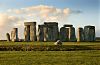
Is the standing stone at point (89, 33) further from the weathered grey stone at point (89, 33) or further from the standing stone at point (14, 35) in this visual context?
the standing stone at point (14, 35)

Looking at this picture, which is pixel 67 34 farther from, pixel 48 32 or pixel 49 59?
pixel 49 59

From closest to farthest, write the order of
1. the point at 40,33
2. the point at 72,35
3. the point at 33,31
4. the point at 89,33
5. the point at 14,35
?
1. the point at 14,35
2. the point at 33,31
3. the point at 40,33
4. the point at 72,35
5. the point at 89,33

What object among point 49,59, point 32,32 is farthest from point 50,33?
point 49,59

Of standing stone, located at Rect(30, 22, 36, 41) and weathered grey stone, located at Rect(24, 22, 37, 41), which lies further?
weathered grey stone, located at Rect(24, 22, 37, 41)

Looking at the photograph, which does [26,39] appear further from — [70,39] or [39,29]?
[70,39]

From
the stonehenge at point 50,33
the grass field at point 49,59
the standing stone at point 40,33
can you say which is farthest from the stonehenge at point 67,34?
the grass field at point 49,59

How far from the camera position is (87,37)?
93.4 metres

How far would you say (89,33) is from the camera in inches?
3686

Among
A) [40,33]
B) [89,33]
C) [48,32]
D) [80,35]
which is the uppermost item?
[48,32]

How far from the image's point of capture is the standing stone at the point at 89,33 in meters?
93.1

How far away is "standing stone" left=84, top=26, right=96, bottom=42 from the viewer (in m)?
93.1

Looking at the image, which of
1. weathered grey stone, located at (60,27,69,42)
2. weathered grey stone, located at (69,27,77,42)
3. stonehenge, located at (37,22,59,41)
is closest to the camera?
stonehenge, located at (37,22,59,41)

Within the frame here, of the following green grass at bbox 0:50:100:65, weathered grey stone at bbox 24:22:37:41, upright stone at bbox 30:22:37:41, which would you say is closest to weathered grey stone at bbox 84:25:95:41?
upright stone at bbox 30:22:37:41

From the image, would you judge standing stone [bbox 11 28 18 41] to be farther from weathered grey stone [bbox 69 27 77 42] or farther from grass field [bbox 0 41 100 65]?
grass field [bbox 0 41 100 65]
